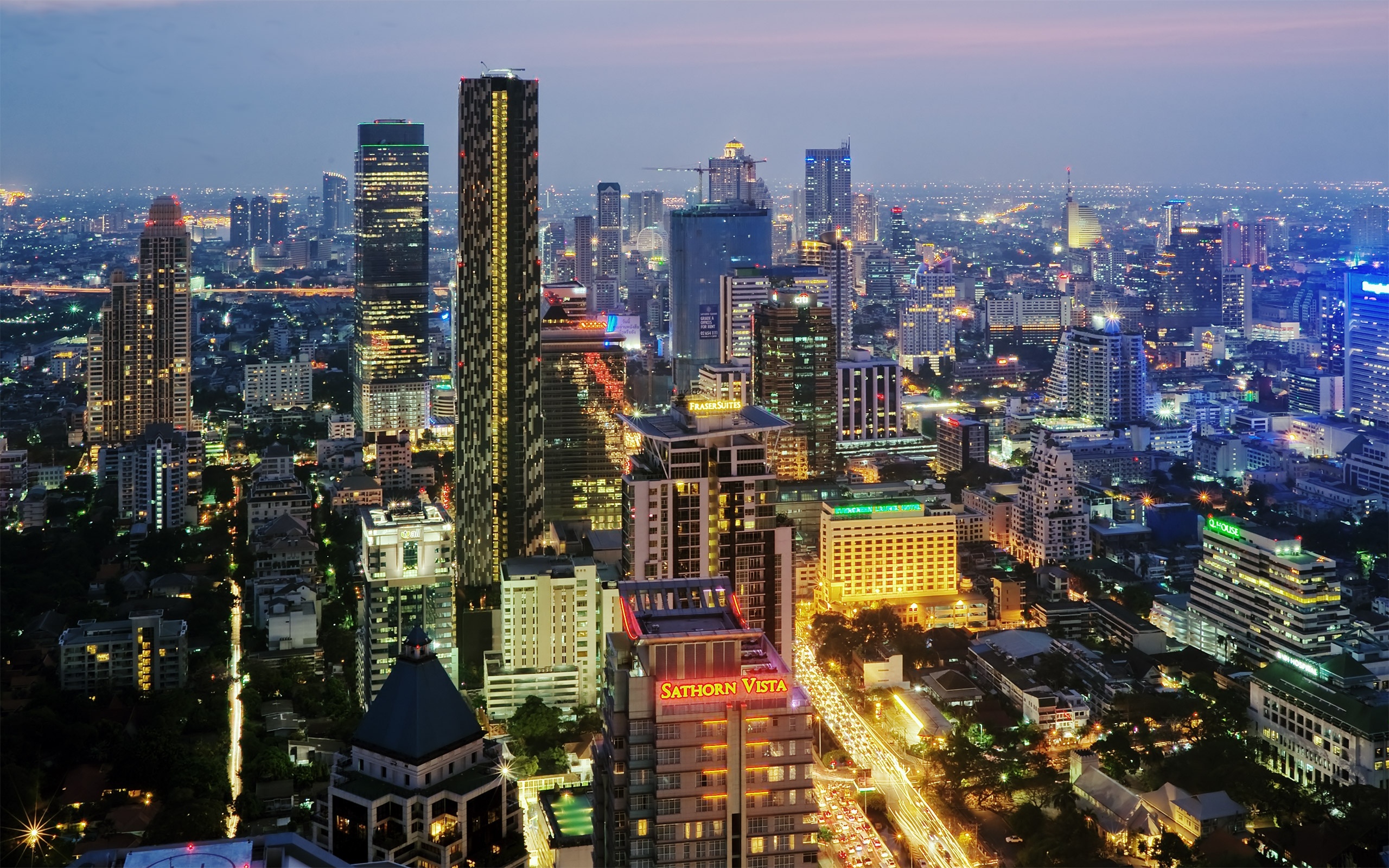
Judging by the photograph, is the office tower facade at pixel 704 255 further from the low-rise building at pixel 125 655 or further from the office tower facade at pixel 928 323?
the low-rise building at pixel 125 655

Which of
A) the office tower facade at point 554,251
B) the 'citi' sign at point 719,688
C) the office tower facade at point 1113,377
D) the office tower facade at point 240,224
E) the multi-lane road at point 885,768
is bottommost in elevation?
the multi-lane road at point 885,768

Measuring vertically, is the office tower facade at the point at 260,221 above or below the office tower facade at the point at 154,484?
above

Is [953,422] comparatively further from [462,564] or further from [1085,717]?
[1085,717]

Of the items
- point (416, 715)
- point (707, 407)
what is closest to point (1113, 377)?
point (707, 407)

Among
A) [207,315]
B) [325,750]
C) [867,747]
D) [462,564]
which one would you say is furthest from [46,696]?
[207,315]

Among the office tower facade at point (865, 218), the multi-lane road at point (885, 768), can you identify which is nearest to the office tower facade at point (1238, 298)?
the office tower facade at point (865, 218)

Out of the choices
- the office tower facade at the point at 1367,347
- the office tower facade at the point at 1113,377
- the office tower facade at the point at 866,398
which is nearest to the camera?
the office tower facade at the point at 866,398

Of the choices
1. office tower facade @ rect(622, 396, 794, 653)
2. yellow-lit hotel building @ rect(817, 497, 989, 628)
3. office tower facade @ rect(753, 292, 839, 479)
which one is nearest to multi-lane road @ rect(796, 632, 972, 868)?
office tower facade @ rect(622, 396, 794, 653)
